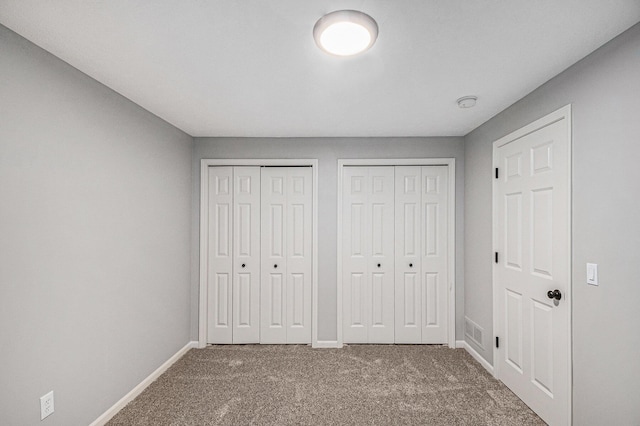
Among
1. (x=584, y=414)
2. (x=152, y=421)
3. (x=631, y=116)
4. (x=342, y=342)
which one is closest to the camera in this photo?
(x=631, y=116)

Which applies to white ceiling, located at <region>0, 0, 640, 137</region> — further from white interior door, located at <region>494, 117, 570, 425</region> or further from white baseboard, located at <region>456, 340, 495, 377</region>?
white baseboard, located at <region>456, 340, 495, 377</region>

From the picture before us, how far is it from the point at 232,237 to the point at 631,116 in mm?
3471

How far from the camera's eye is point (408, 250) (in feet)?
11.8

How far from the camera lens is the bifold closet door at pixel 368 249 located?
3.60m

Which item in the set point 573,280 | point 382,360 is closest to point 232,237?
point 382,360

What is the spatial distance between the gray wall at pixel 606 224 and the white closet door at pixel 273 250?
2662mm

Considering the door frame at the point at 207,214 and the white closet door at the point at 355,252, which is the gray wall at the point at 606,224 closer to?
the white closet door at the point at 355,252

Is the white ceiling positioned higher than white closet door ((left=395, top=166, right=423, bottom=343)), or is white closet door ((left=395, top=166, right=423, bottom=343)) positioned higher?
the white ceiling

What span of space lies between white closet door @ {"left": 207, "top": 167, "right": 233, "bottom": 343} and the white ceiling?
41.6 inches

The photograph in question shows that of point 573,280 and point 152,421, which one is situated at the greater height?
point 573,280

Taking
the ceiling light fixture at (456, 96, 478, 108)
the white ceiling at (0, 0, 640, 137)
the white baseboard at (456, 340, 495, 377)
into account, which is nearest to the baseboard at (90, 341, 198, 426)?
the white ceiling at (0, 0, 640, 137)

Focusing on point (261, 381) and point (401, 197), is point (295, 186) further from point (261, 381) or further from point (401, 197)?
point (261, 381)

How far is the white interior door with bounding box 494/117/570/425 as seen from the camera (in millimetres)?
2018

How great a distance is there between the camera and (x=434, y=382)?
2732 millimetres
